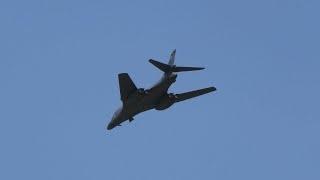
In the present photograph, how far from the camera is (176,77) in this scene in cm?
7650

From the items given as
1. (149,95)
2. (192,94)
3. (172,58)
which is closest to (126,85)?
(149,95)

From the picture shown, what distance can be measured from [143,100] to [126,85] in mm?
2563

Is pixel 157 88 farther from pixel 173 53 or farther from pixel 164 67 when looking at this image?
pixel 173 53

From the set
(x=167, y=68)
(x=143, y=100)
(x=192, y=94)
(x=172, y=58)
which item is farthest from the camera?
(x=192, y=94)

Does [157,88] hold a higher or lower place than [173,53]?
lower

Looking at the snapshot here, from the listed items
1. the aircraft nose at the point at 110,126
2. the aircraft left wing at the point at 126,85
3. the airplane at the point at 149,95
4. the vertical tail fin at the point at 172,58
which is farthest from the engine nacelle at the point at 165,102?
the aircraft nose at the point at 110,126

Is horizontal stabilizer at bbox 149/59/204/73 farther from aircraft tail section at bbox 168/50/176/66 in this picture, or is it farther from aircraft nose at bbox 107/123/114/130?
aircraft nose at bbox 107/123/114/130

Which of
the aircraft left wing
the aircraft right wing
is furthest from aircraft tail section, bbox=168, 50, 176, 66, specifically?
the aircraft left wing

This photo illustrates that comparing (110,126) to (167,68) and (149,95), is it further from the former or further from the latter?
(167,68)

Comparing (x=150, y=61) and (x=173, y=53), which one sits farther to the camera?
(x=173, y=53)

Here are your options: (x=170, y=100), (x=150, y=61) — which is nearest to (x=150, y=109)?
(x=170, y=100)

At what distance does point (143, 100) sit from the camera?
256ft

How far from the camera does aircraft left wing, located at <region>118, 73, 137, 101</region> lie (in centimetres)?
7606

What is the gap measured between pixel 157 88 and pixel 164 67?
82.7 inches
